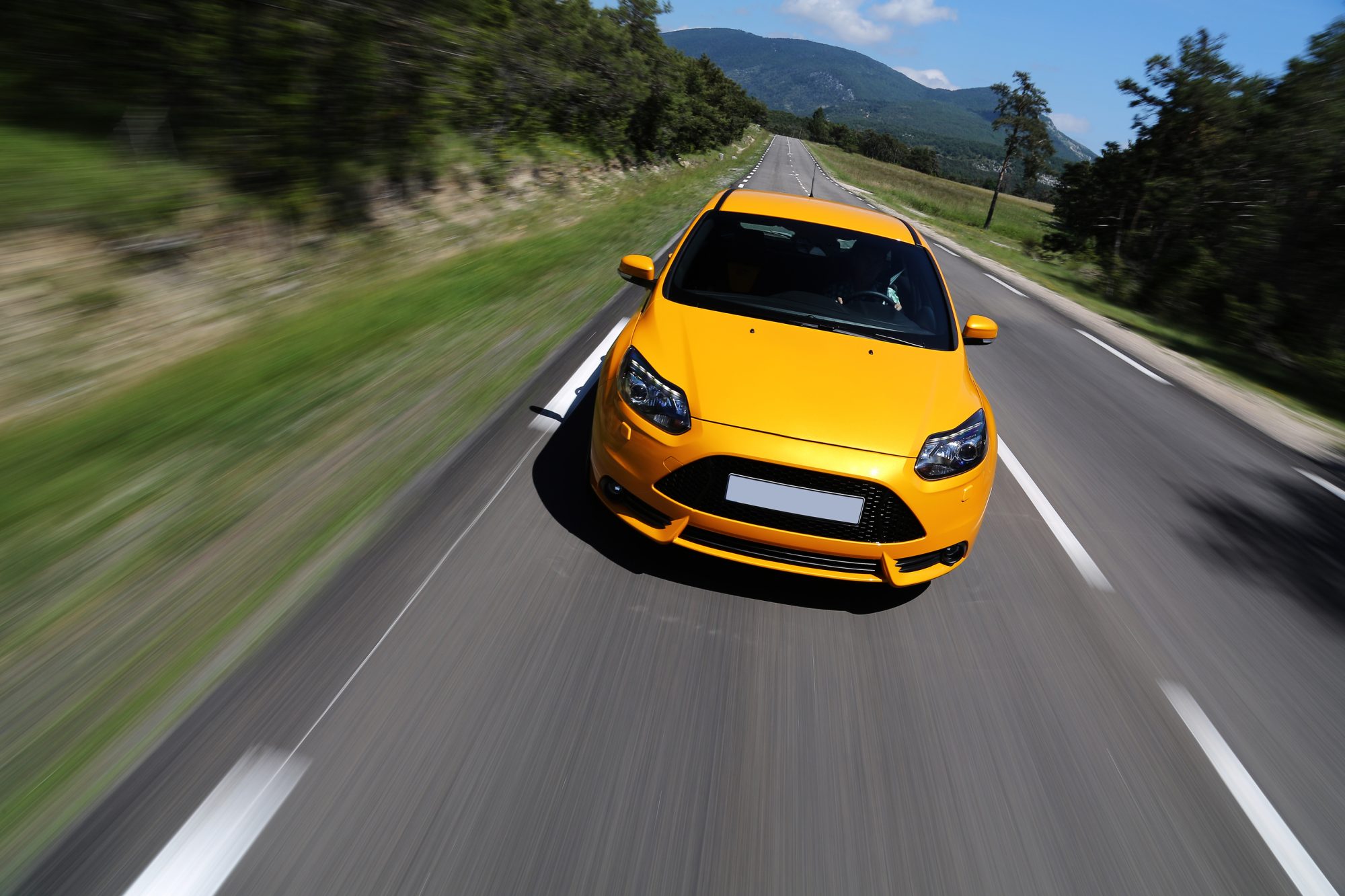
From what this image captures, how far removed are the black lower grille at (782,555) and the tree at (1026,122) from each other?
54.7 m

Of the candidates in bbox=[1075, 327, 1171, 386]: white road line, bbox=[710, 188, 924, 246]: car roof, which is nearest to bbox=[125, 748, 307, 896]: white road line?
bbox=[710, 188, 924, 246]: car roof

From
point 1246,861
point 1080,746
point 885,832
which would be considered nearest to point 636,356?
point 885,832

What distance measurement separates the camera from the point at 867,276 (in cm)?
432

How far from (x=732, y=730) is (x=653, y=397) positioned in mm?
1375

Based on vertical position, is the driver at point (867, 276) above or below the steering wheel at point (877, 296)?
above

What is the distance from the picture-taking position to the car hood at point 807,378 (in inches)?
121

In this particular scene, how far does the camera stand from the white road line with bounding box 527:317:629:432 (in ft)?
16.0

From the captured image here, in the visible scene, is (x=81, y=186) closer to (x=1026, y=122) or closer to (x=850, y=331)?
(x=850, y=331)

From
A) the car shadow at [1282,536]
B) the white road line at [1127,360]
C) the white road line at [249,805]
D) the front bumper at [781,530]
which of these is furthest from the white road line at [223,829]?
the white road line at [1127,360]

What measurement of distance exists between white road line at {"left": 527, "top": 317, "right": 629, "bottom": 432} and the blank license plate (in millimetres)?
2109

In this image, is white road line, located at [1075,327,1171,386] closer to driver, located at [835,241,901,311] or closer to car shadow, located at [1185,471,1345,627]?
car shadow, located at [1185,471,1345,627]

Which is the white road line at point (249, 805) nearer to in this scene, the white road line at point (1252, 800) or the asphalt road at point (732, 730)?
the asphalt road at point (732, 730)

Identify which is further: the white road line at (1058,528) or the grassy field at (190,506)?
the white road line at (1058,528)

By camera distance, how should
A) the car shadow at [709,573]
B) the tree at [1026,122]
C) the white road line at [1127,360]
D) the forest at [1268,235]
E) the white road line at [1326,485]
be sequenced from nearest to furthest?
the car shadow at [709,573]
the white road line at [1326,485]
the white road line at [1127,360]
the forest at [1268,235]
the tree at [1026,122]
